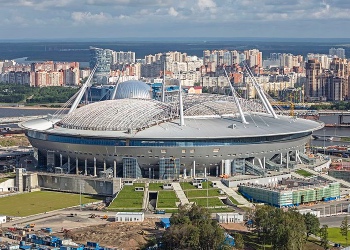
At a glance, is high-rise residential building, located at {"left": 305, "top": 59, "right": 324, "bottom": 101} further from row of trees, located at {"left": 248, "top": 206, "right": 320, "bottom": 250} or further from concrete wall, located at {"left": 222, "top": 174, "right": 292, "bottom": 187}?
row of trees, located at {"left": 248, "top": 206, "right": 320, "bottom": 250}

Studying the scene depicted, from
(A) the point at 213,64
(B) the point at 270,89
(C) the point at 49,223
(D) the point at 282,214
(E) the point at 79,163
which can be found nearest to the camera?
(D) the point at 282,214

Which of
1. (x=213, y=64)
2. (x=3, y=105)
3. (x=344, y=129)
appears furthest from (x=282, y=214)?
(x=213, y=64)

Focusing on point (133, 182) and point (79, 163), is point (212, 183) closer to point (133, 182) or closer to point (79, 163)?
point (133, 182)

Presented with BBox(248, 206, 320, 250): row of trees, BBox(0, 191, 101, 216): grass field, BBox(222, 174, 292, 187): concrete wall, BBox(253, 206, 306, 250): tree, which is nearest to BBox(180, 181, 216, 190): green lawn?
BBox(222, 174, 292, 187): concrete wall

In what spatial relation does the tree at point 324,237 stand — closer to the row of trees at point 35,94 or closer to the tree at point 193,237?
the tree at point 193,237

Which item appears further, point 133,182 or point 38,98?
point 38,98

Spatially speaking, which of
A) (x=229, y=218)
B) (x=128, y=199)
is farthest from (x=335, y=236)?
(x=128, y=199)
